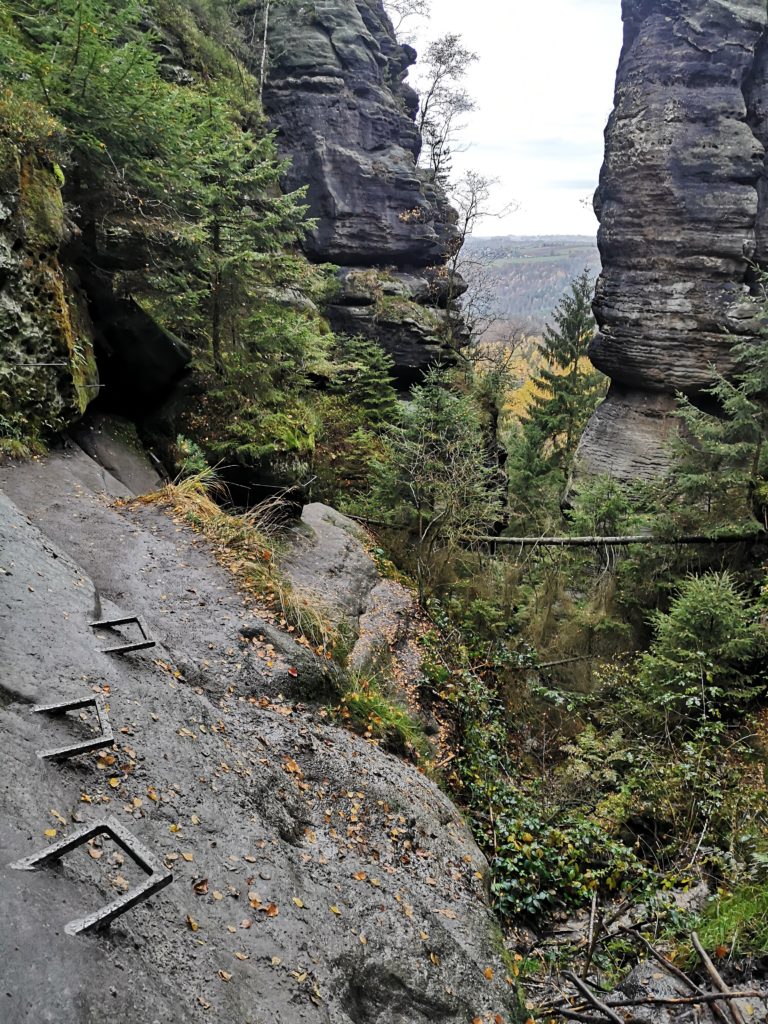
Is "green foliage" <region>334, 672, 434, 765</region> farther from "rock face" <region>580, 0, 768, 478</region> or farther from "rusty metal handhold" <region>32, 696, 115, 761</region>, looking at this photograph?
"rock face" <region>580, 0, 768, 478</region>

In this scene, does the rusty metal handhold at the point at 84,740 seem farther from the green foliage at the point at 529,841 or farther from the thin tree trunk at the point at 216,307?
the thin tree trunk at the point at 216,307

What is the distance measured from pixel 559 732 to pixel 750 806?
4.13m

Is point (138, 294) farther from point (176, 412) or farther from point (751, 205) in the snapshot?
point (751, 205)

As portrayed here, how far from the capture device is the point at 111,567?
6.37 m

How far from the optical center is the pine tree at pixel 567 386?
28.2m

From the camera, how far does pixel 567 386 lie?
28953mm

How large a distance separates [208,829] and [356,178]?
76.3 feet

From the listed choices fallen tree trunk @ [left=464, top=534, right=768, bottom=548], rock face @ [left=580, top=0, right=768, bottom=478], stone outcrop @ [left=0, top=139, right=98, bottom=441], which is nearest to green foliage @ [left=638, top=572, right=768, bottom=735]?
fallen tree trunk @ [left=464, top=534, right=768, bottom=548]

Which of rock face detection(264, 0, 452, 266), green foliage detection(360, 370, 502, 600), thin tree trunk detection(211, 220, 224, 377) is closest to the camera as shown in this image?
thin tree trunk detection(211, 220, 224, 377)

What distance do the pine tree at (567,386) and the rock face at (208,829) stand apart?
22566mm

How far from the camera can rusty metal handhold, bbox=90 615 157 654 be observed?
4.90 meters

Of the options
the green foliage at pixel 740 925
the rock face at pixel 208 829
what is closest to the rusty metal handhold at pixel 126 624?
the rock face at pixel 208 829

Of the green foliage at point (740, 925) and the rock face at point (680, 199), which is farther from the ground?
the rock face at point (680, 199)

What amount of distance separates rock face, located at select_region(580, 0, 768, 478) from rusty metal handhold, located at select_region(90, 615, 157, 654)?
20670 mm
